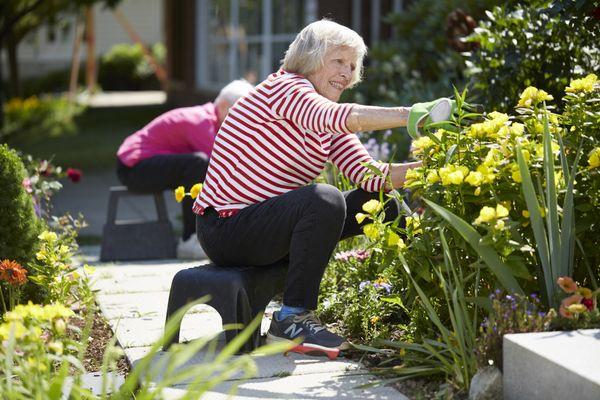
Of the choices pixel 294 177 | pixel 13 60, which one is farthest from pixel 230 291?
pixel 13 60

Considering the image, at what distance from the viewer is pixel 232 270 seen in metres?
3.50

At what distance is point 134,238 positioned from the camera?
5.79 metres

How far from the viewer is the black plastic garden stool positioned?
341 centimetres

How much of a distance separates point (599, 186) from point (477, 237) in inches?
20.2

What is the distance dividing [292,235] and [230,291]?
0.30 meters

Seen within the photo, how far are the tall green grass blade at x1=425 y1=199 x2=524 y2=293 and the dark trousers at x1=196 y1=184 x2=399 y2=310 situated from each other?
55 cm

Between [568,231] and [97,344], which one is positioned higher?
[568,231]

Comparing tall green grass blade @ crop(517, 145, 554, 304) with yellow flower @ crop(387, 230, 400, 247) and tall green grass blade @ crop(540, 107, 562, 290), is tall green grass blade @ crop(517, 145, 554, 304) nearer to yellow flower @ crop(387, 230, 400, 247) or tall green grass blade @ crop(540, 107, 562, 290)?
tall green grass blade @ crop(540, 107, 562, 290)

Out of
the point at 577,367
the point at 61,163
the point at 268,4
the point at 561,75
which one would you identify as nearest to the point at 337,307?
the point at 577,367

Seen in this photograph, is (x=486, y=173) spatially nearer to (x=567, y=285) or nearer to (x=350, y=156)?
(x=567, y=285)

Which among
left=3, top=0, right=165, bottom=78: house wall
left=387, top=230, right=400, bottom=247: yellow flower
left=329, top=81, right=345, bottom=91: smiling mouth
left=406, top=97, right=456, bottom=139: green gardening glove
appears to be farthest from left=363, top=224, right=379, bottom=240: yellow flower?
left=3, top=0, right=165, bottom=78: house wall

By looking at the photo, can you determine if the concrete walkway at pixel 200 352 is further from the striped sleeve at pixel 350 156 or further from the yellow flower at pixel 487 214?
the striped sleeve at pixel 350 156

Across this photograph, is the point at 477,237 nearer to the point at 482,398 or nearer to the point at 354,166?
the point at 482,398

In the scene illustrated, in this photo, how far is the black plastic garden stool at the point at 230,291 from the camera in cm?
341
